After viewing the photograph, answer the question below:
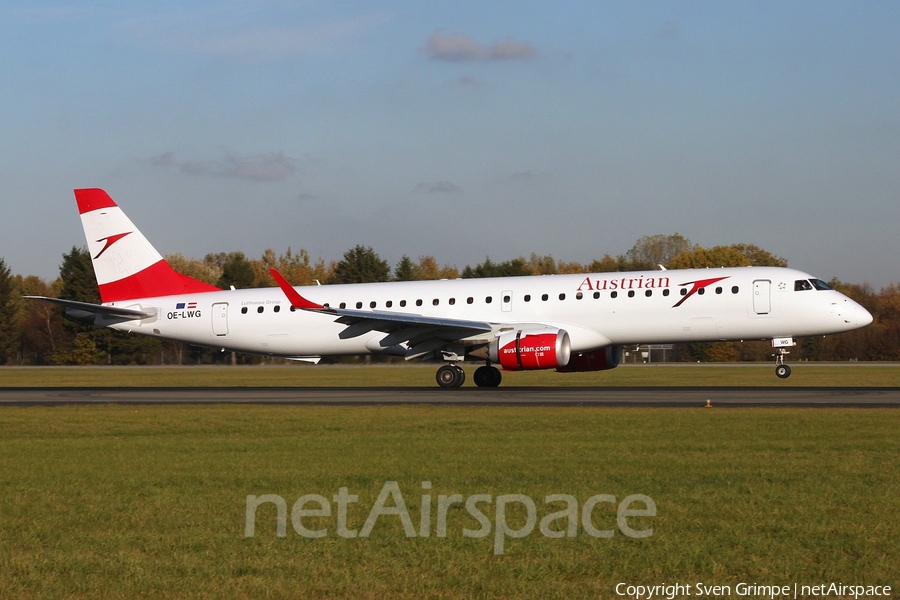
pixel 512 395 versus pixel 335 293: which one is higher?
pixel 335 293

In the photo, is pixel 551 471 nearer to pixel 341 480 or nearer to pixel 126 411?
pixel 341 480

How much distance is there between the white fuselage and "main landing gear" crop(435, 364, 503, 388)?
5.67 ft

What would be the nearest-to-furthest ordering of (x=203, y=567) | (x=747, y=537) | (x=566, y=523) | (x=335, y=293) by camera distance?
(x=203, y=567) < (x=747, y=537) < (x=566, y=523) < (x=335, y=293)

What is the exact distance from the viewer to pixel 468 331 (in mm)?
31406

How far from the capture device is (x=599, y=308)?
31.1 meters

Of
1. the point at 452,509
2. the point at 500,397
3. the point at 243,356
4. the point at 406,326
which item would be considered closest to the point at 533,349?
the point at 500,397

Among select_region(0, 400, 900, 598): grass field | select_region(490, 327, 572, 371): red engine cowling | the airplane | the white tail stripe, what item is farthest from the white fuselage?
select_region(0, 400, 900, 598): grass field

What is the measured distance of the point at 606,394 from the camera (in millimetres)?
27734

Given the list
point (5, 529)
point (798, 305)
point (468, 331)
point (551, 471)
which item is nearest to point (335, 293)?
point (468, 331)

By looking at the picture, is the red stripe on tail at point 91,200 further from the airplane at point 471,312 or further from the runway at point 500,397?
the runway at point 500,397

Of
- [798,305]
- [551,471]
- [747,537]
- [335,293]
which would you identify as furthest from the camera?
[335,293]

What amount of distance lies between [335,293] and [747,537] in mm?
28468

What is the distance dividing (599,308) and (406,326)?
5.94m

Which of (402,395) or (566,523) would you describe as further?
(402,395)
